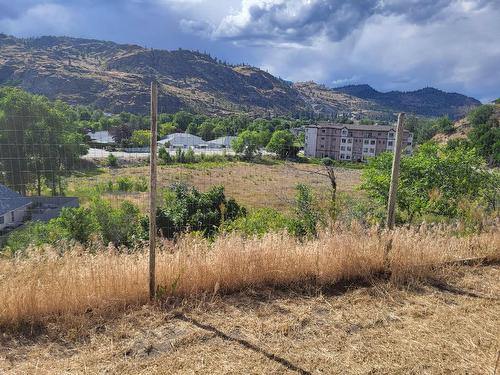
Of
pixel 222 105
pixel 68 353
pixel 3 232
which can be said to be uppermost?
pixel 222 105

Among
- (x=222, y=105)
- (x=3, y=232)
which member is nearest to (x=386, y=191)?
(x=3, y=232)

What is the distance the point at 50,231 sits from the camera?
12.8 m

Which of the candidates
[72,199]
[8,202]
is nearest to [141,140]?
[72,199]

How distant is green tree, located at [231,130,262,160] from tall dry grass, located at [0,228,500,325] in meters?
56.4

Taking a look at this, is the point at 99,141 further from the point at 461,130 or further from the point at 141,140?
the point at 461,130

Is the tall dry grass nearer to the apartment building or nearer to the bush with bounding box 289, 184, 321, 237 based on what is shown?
the bush with bounding box 289, 184, 321, 237

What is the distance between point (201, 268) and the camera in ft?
12.8

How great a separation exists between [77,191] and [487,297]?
2073 cm

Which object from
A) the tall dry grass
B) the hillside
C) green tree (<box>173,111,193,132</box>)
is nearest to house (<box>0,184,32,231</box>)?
the tall dry grass

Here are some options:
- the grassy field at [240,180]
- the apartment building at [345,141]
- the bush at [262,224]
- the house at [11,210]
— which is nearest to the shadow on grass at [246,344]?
the bush at [262,224]

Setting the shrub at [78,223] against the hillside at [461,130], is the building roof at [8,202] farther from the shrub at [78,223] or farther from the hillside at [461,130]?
the hillside at [461,130]

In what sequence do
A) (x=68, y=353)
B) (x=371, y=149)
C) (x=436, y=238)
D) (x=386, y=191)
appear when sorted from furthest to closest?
1. (x=371, y=149)
2. (x=386, y=191)
3. (x=436, y=238)
4. (x=68, y=353)

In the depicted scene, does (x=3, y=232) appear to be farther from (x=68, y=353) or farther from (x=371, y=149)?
(x=371, y=149)

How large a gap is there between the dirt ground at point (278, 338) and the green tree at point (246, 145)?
5713 cm
